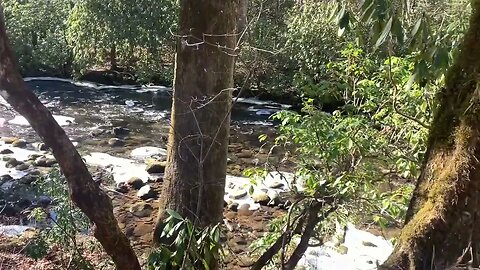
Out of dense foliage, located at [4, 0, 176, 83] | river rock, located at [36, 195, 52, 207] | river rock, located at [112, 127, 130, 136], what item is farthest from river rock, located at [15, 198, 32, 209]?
dense foliage, located at [4, 0, 176, 83]

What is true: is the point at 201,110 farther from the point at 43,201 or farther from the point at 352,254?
the point at 43,201

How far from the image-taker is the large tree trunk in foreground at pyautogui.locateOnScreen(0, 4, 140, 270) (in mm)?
2625

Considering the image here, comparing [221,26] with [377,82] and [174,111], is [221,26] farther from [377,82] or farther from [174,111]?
[377,82]

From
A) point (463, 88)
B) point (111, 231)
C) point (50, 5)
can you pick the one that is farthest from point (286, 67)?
point (463, 88)

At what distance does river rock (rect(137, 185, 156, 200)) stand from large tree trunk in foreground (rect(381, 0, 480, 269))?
589cm

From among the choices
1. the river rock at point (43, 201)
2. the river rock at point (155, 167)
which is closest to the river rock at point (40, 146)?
the river rock at point (155, 167)

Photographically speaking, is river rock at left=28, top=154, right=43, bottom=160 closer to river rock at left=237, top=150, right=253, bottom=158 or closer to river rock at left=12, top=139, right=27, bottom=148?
river rock at left=12, top=139, right=27, bottom=148

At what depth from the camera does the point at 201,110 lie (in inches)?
118

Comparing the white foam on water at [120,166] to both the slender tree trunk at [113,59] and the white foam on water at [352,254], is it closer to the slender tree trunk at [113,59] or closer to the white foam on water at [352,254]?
the white foam on water at [352,254]

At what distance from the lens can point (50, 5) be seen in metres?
16.1

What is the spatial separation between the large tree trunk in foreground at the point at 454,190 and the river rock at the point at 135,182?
20.8 feet

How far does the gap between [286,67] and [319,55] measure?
1419mm

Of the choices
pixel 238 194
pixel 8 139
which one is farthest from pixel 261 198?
pixel 8 139

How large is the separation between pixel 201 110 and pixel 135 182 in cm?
512
